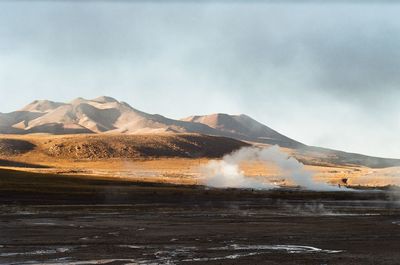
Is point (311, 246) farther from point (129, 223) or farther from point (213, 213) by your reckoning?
point (213, 213)

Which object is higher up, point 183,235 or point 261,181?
point 261,181

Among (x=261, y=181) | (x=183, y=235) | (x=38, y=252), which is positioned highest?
(x=261, y=181)

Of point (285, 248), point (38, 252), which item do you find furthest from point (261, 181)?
point (38, 252)

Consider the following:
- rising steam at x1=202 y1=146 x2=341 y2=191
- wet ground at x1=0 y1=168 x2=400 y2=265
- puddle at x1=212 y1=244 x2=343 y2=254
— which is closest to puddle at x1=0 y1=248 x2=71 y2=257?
wet ground at x1=0 y1=168 x2=400 y2=265

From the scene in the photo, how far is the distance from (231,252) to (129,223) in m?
16.2

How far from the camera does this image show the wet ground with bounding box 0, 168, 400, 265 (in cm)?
2839

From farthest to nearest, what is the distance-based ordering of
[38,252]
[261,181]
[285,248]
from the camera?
1. [261,181]
2. [285,248]
3. [38,252]

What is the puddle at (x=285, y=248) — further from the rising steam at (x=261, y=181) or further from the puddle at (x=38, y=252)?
the rising steam at (x=261, y=181)

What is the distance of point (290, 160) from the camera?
12288 cm

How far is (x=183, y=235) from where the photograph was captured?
3728 cm

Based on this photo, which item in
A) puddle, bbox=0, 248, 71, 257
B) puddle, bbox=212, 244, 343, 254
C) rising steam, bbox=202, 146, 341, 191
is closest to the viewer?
puddle, bbox=0, 248, 71, 257

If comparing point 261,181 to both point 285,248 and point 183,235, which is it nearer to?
point 183,235

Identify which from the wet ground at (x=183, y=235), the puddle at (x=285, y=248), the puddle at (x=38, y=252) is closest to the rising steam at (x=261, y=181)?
the wet ground at (x=183, y=235)

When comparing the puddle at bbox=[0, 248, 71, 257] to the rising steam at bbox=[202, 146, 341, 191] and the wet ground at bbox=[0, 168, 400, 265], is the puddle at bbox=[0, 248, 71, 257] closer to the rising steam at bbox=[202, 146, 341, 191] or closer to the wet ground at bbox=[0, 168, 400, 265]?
the wet ground at bbox=[0, 168, 400, 265]
